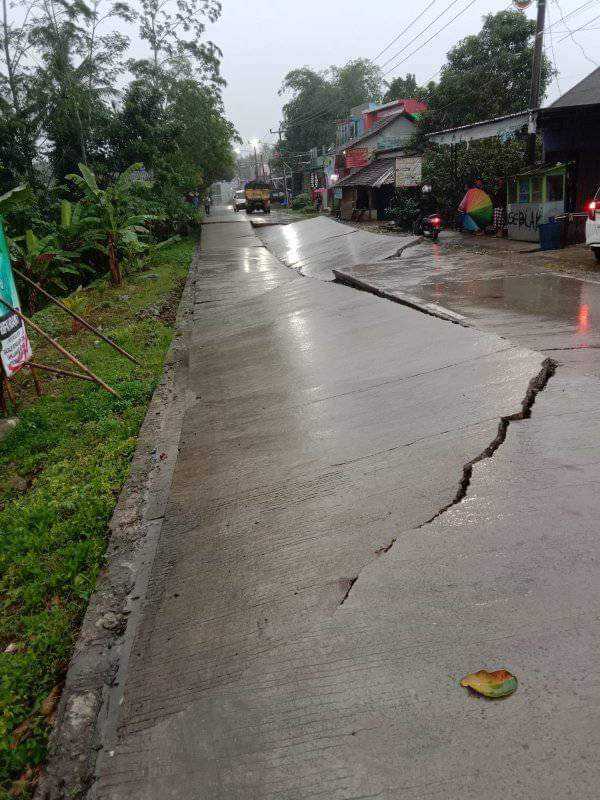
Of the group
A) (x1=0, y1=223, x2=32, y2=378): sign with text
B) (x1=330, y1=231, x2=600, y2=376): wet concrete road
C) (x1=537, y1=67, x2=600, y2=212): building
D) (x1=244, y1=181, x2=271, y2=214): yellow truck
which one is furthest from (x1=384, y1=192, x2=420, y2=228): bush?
(x1=244, y1=181, x2=271, y2=214): yellow truck

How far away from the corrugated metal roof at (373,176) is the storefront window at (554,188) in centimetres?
1147

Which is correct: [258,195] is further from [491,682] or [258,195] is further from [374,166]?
[491,682]

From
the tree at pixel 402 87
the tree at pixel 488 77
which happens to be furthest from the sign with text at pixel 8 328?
the tree at pixel 402 87

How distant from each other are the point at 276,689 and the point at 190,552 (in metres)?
1.27

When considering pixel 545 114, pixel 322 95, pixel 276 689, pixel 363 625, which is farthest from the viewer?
pixel 322 95

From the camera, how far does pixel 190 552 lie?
3326 millimetres

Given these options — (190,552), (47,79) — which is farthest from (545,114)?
(47,79)

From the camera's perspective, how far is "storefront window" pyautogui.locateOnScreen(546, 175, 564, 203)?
13.7 m

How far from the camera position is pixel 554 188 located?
13.8 meters

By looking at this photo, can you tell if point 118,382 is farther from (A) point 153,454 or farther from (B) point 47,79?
(B) point 47,79

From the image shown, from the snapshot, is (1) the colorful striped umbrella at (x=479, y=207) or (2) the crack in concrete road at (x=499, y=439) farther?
(1) the colorful striped umbrella at (x=479, y=207)

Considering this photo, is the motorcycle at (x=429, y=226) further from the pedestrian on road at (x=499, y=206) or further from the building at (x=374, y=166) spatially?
the building at (x=374, y=166)

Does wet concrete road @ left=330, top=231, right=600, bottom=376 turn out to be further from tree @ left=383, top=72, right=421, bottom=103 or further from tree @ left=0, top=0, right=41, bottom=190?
tree @ left=383, top=72, right=421, bottom=103

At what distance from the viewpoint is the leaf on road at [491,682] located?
1.94 metres
